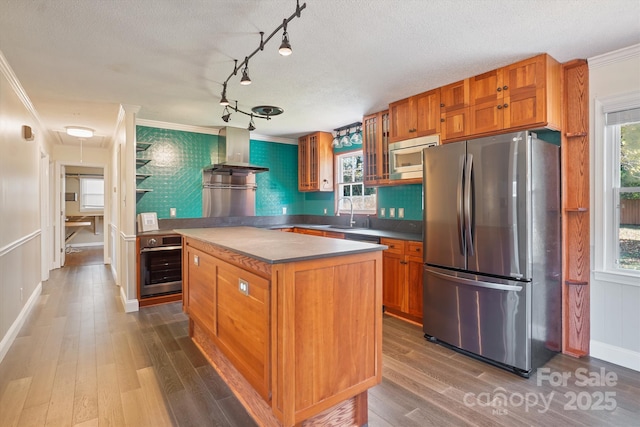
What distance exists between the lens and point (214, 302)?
2479 mm

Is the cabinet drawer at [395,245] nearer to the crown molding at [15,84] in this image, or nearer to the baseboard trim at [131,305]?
the baseboard trim at [131,305]

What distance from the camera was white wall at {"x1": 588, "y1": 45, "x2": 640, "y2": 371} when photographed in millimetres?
2492

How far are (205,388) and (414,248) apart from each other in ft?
7.36

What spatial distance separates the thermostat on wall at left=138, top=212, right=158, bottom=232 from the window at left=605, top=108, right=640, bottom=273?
16.1 ft

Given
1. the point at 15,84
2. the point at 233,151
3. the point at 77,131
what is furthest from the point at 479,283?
the point at 77,131

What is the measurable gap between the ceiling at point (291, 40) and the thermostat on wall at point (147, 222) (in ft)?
4.80

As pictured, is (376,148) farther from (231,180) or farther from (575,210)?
(231,180)

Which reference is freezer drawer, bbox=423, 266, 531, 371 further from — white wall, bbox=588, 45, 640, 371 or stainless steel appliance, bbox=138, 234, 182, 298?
stainless steel appliance, bbox=138, 234, 182, 298

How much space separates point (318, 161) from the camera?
5371 mm

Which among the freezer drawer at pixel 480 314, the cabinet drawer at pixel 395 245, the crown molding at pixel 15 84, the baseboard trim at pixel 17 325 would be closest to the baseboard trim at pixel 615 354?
the freezer drawer at pixel 480 314

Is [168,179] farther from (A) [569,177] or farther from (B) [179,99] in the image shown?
(A) [569,177]

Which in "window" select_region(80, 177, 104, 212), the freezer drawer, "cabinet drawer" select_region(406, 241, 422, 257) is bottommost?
the freezer drawer

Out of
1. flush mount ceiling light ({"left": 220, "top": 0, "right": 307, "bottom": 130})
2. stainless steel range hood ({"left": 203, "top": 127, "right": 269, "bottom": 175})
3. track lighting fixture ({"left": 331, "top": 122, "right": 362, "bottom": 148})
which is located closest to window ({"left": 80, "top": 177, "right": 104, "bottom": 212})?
stainless steel range hood ({"left": 203, "top": 127, "right": 269, "bottom": 175})

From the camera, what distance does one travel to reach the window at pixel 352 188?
4.98m
